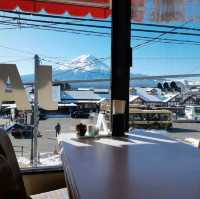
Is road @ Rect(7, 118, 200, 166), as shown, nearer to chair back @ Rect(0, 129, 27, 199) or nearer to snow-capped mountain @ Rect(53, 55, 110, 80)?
snow-capped mountain @ Rect(53, 55, 110, 80)

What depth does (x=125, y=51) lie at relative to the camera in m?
2.75

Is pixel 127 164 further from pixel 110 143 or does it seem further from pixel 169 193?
pixel 110 143

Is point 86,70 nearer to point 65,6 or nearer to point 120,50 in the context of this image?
point 120,50

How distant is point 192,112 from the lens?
10.3 ft

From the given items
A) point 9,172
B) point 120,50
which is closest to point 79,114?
point 120,50

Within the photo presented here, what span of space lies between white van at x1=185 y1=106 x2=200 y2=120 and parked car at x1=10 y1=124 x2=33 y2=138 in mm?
1679

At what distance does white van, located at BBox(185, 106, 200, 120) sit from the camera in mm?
3105

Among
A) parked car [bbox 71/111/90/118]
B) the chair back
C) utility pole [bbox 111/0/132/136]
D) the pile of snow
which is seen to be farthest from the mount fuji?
the chair back

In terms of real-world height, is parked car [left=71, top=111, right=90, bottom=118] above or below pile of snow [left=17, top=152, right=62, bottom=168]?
above

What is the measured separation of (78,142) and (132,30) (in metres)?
1.46

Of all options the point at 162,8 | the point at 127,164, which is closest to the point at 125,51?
the point at 162,8

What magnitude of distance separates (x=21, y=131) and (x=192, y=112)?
1.84 meters

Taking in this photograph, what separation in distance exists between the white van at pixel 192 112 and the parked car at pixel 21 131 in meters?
1.68

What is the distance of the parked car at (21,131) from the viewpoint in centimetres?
274
